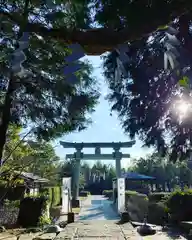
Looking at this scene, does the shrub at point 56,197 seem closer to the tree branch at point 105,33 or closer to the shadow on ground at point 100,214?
the shadow on ground at point 100,214

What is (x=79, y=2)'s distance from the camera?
3.40 ft

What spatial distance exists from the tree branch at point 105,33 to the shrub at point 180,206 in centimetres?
625

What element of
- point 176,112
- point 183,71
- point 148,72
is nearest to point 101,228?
point 176,112

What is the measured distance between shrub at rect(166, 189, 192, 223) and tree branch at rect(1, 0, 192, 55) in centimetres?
625

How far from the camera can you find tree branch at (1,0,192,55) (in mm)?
1023

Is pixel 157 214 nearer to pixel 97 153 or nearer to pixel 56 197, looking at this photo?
pixel 56 197

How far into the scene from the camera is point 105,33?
1.04 metres

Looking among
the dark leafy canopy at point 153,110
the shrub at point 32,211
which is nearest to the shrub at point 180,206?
the dark leafy canopy at point 153,110

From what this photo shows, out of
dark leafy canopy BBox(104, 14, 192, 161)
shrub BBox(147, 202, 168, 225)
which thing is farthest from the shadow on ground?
dark leafy canopy BBox(104, 14, 192, 161)

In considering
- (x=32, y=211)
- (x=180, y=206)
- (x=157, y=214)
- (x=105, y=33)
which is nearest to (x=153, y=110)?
(x=105, y=33)

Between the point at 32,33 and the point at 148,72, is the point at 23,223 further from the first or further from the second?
the point at 32,33

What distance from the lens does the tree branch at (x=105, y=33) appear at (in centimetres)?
102

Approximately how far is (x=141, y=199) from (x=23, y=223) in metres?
4.07

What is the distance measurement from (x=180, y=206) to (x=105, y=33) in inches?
252
